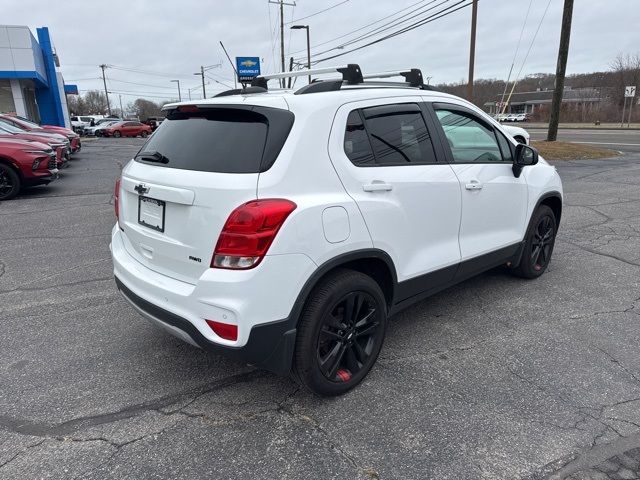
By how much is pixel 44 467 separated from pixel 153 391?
731 millimetres

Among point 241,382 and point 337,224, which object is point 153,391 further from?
point 337,224

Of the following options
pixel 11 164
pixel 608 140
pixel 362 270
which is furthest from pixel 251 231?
pixel 608 140

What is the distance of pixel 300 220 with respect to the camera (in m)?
2.46

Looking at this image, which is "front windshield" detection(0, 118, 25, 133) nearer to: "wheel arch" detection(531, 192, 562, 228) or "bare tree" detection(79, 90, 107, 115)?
"wheel arch" detection(531, 192, 562, 228)

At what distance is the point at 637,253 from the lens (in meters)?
5.69

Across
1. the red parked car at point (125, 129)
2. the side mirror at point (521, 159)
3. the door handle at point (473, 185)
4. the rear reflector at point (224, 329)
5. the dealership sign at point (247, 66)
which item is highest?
the dealership sign at point (247, 66)

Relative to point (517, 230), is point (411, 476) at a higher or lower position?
lower

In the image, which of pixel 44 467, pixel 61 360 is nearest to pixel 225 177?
pixel 44 467

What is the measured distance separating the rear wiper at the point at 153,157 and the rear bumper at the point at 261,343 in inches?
37.5

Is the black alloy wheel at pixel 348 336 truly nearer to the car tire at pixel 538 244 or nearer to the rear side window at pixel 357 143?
the rear side window at pixel 357 143

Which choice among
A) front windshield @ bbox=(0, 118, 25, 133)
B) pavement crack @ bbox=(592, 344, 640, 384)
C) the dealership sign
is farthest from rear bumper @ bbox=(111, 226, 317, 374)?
the dealership sign

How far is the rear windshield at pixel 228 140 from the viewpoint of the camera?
2.54m

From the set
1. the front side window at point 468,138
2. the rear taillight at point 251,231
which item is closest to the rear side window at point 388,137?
the front side window at point 468,138

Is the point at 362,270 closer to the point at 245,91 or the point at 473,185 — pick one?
the point at 473,185
